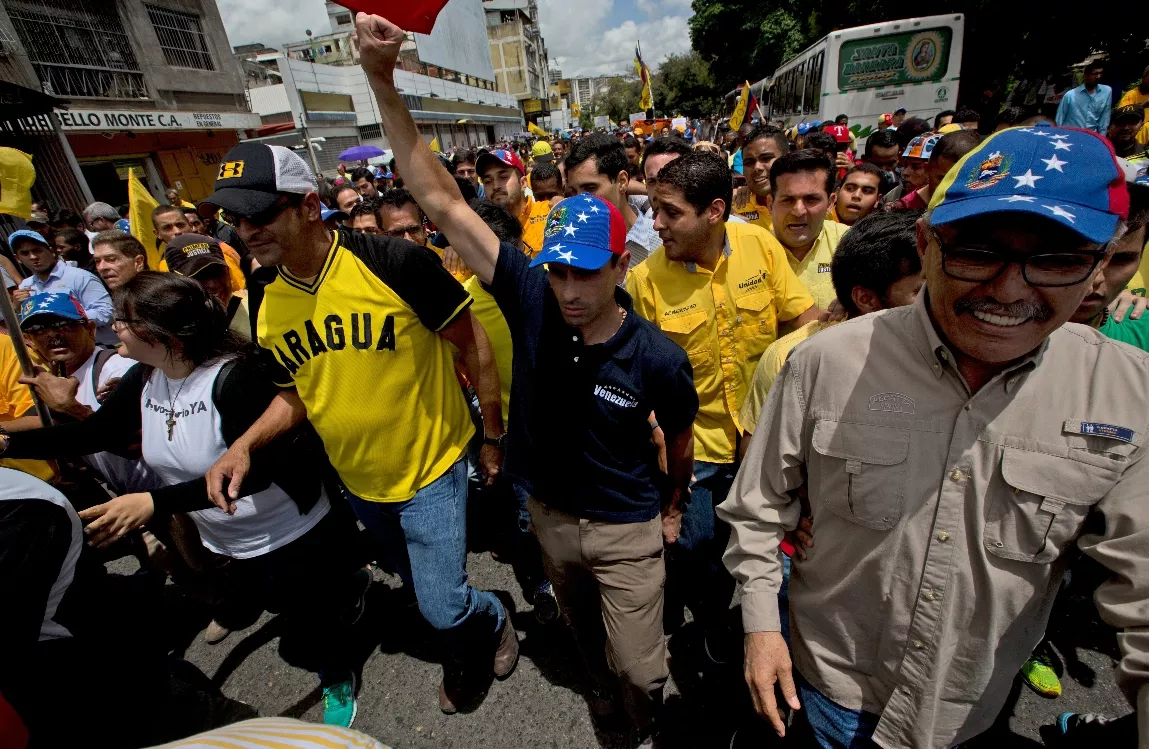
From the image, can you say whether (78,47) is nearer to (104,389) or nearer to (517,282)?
(104,389)

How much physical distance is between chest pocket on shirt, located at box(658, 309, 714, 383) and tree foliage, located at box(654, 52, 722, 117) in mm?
47420

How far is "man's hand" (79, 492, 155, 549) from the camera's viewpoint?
180 centimetres

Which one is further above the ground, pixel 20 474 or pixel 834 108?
pixel 834 108

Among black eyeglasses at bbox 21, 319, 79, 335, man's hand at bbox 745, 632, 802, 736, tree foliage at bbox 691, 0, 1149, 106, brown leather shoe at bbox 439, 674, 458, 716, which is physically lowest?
brown leather shoe at bbox 439, 674, 458, 716

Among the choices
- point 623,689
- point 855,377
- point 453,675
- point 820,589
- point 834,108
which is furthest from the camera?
point 834,108

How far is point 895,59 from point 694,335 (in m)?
12.7

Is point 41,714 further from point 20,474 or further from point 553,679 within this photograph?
point 553,679

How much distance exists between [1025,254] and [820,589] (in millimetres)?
950

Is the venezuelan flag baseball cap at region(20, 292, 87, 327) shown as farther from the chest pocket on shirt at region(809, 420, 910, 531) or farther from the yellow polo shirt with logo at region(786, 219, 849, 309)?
the yellow polo shirt with logo at region(786, 219, 849, 309)

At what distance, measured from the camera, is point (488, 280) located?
2.08 meters

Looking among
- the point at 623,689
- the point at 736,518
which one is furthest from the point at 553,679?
the point at 736,518

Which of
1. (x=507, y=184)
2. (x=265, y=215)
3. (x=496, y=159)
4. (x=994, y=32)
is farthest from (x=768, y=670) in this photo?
(x=994, y=32)

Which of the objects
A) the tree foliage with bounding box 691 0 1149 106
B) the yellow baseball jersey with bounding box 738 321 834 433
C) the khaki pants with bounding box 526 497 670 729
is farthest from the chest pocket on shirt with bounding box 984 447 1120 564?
the tree foliage with bounding box 691 0 1149 106

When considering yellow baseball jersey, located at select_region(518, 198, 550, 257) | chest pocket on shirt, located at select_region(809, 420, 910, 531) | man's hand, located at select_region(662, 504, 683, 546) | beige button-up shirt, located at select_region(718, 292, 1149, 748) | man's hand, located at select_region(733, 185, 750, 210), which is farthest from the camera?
man's hand, located at select_region(733, 185, 750, 210)
